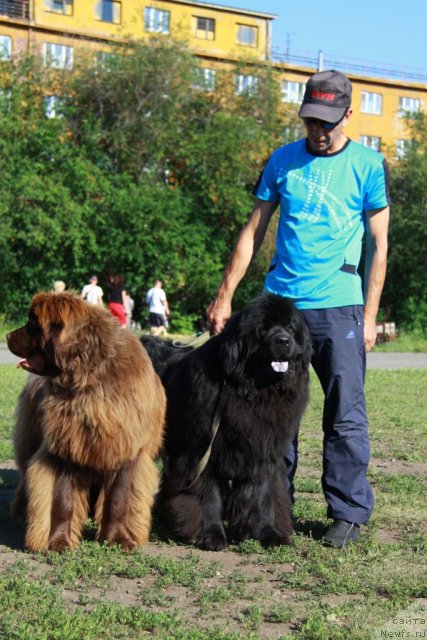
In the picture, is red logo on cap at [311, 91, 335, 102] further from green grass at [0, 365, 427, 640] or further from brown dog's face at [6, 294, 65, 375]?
green grass at [0, 365, 427, 640]

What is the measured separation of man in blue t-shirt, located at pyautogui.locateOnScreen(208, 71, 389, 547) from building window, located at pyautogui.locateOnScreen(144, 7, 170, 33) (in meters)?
43.3

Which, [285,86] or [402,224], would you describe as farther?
[285,86]

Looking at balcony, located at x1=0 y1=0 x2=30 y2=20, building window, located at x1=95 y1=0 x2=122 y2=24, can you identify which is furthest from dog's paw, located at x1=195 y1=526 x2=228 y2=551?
building window, located at x1=95 y1=0 x2=122 y2=24

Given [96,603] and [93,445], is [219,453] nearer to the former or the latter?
[93,445]

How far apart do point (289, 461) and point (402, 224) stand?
3864 centimetres

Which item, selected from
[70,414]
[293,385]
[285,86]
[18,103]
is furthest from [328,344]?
[285,86]

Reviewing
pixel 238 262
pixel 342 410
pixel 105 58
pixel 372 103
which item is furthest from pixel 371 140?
pixel 342 410

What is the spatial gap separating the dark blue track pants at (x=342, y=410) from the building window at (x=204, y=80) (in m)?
36.0

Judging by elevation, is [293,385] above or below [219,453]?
above

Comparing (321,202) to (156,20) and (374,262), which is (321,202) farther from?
(156,20)

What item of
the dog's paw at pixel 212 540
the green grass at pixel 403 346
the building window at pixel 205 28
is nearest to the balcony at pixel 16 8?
the building window at pixel 205 28

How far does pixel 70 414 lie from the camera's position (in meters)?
4.93

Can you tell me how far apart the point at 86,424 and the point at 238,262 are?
57.9 inches

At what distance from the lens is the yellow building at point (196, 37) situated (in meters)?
42.8
